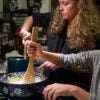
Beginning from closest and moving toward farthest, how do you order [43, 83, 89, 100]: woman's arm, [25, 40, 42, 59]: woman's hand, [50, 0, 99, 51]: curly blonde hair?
[43, 83, 89, 100]: woman's arm
[25, 40, 42, 59]: woman's hand
[50, 0, 99, 51]: curly blonde hair

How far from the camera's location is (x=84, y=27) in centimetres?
133

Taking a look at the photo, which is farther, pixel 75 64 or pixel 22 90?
pixel 75 64

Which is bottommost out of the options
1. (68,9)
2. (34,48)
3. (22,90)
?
(22,90)

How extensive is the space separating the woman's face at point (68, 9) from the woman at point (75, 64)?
0.28 m

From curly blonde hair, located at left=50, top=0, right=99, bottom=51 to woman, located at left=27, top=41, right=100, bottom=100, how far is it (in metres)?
0.17

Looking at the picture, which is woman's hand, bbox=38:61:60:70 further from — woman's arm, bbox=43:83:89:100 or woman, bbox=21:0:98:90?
woman's arm, bbox=43:83:89:100

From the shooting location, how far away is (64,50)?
1335mm

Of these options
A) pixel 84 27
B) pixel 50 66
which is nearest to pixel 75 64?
pixel 50 66

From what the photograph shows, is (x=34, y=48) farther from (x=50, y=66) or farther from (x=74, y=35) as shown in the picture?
(x=74, y=35)

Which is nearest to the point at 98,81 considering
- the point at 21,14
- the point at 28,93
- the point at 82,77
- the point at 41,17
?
the point at 28,93

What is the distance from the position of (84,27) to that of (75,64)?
292mm

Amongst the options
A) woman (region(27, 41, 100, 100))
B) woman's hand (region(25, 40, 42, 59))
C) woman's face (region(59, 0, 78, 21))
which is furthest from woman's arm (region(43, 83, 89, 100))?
woman's face (region(59, 0, 78, 21))

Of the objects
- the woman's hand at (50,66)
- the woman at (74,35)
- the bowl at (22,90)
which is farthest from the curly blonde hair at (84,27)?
the bowl at (22,90)

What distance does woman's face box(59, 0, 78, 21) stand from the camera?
52.6 inches
